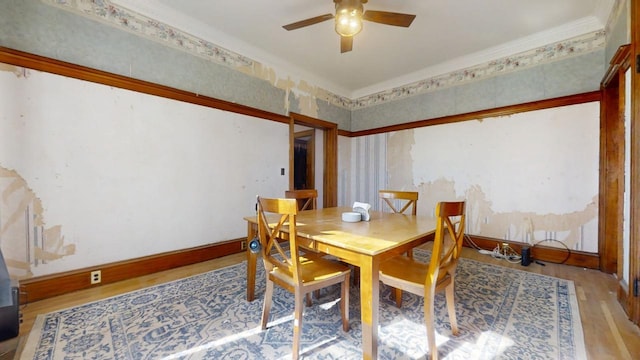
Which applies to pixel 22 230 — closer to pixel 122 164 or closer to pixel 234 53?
pixel 122 164

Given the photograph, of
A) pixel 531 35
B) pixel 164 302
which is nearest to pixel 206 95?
pixel 164 302

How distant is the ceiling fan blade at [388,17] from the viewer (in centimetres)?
207

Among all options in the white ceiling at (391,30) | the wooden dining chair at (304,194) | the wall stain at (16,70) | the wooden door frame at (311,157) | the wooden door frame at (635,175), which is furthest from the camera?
the wooden door frame at (311,157)

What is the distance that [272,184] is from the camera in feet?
12.2

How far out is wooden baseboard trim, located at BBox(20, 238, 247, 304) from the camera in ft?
6.52

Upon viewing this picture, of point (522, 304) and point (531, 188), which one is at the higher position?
point (531, 188)

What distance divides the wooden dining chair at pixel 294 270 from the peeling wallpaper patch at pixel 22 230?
74.8 inches

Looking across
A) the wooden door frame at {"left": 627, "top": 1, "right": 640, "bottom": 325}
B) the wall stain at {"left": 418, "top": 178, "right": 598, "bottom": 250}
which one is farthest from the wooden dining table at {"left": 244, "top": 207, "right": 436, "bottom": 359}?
the wall stain at {"left": 418, "top": 178, "right": 598, "bottom": 250}

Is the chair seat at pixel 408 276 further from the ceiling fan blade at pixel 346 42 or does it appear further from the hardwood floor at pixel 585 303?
the ceiling fan blade at pixel 346 42

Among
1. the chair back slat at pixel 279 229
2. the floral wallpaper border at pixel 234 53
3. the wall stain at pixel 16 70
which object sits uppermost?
the floral wallpaper border at pixel 234 53

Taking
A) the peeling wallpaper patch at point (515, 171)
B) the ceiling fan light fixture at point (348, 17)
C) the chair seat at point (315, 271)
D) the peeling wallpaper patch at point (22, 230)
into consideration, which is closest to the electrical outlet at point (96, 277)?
the peeling wallpaper patch at point (22, 230)

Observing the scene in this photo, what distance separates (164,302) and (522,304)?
2.86 meters

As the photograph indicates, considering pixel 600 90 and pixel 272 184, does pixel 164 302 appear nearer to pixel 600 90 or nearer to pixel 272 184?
pixel 272 184

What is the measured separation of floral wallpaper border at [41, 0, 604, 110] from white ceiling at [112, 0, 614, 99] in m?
0.06
